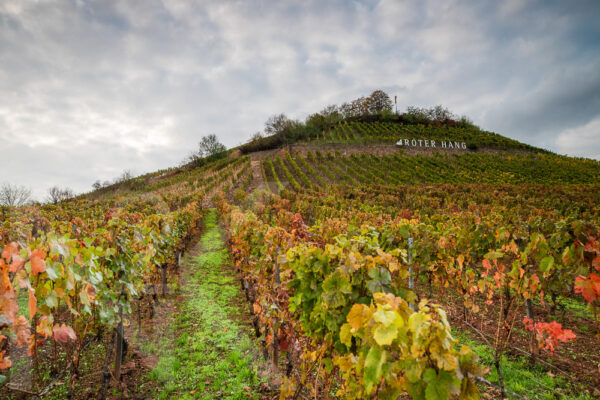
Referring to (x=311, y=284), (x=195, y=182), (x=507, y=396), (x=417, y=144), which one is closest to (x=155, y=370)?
(x=311, y=284)

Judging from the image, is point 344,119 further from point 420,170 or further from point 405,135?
point 420,170

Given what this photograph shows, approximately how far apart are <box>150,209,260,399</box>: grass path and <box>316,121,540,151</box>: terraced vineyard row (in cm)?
4697

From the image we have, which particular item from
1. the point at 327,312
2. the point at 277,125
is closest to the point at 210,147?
the point at 277,125

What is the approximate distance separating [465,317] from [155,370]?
6156 mm

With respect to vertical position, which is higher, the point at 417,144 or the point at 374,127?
the point at 374,127

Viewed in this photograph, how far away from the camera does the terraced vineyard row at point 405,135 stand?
50.8 metres

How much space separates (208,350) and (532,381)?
510cm

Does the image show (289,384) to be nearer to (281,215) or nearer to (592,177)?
(281,215)

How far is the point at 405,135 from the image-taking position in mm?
59719

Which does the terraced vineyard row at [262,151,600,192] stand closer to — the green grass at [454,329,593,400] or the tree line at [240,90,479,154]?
the tree line at [240,90,479,154]

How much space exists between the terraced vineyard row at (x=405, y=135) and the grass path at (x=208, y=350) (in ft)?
154

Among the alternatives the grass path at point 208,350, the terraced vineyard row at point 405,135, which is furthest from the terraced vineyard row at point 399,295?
the terraced vineyard row at point 405,135

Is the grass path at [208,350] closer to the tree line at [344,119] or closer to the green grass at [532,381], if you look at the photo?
the green grass at [532,381]

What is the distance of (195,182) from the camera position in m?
34.3
